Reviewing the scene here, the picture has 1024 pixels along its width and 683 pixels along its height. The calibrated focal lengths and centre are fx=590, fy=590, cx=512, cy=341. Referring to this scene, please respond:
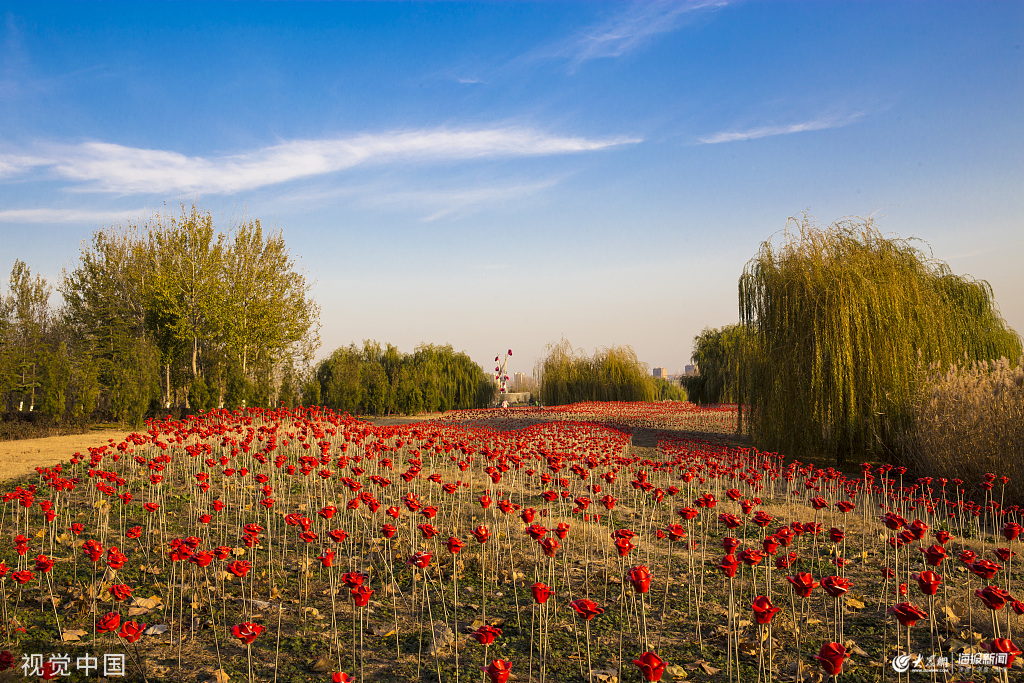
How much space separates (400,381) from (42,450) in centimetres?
1736

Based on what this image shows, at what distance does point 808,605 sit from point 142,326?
1052 inches

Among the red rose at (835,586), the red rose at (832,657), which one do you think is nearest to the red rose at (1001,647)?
the red rose at (835,586)

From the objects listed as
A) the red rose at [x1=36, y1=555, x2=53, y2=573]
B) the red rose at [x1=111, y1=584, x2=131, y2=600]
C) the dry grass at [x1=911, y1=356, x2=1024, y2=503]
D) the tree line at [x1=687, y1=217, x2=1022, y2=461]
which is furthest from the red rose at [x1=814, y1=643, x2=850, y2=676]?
the tree line at [x1=687, y1=217, x2=1022, y2=461]

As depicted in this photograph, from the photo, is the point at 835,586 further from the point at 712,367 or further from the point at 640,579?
the point at 712,367

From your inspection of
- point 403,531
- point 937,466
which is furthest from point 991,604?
point 937,466

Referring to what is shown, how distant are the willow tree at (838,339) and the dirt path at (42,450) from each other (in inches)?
480

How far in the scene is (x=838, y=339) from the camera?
1084 cm

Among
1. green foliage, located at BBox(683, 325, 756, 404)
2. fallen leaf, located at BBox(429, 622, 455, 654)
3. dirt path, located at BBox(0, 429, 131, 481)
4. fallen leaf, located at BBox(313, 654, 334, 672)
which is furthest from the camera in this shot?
green foliage, located at BBox(683, 325, 756, 404)

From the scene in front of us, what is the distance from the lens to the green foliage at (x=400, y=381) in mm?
27016

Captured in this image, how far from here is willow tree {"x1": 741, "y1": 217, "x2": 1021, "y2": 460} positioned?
35.4ft

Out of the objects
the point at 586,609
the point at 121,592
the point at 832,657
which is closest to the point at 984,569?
the point at 832,657

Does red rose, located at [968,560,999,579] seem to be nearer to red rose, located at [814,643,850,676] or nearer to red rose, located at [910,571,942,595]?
red rose, located at [910,571,942,595]

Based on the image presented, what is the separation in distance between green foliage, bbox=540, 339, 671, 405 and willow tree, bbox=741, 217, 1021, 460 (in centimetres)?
2088

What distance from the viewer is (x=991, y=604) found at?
2561 mm
